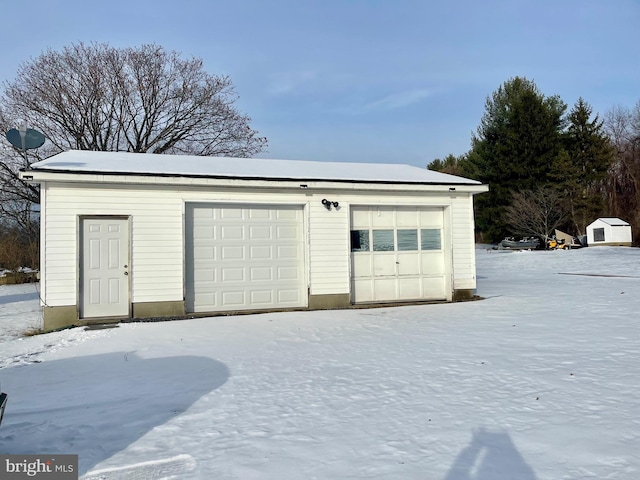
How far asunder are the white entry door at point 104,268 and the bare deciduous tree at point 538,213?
3206cm

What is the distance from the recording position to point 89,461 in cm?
330

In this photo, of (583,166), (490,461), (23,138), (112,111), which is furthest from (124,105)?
(583,166)

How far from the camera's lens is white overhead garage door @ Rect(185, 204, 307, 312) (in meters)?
9.78

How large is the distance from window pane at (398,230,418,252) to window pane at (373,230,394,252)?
0.22 m

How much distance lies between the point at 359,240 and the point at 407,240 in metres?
1.22

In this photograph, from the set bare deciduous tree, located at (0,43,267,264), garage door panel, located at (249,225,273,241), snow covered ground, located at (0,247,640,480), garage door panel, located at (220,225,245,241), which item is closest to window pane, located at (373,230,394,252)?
garage door panel, located at (249,225,273,241)

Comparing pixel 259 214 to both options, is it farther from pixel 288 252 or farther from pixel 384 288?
pixel 384 288

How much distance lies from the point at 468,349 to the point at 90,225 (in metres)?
7.24

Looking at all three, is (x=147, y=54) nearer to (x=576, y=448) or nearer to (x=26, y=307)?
(x=26, y=307)

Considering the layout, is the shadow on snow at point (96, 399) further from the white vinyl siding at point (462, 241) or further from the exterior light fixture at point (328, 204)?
the white vinyl siding at point (462, 241)

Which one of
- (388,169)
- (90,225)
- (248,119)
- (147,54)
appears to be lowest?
(90,225)

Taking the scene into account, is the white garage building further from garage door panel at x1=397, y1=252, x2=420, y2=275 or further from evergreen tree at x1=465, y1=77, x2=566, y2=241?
evergreen tree at x1=465, y1=77, x2=566, y2=241

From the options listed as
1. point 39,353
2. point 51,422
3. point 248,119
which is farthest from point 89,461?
point 248,119

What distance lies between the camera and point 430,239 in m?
11.3
